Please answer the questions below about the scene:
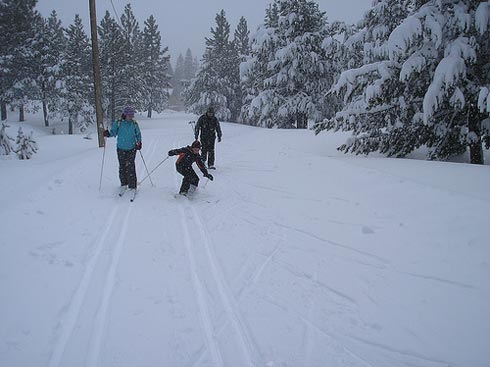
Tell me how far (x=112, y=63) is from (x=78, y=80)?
164 inches

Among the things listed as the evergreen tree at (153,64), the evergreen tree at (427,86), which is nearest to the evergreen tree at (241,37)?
the evergreen tree at (153,64)

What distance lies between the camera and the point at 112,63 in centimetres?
3619

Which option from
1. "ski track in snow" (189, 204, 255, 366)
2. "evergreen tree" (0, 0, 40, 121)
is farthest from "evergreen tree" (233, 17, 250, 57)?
"ski track in snow" (189, 204, 255, 366)

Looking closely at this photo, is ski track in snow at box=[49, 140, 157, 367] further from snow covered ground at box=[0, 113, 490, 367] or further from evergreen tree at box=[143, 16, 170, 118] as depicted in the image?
evergreen tree at box=[143, 16, 170, 118]

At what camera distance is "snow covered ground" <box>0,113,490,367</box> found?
2982 mm

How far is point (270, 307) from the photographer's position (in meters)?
3.63

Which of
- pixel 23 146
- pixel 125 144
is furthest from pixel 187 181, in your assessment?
pixel 23 146

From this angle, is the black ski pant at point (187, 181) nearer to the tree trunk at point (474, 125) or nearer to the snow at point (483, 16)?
the snow at point (483, 16)

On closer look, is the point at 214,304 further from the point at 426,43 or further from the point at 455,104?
the point at 426,43

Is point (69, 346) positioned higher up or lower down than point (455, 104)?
lower down

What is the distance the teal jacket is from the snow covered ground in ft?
4.64

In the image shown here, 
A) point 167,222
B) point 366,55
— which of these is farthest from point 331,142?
point 167,222

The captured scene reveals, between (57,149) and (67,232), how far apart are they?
16013 mm

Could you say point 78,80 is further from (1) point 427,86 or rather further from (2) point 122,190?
(1) point 427,86
